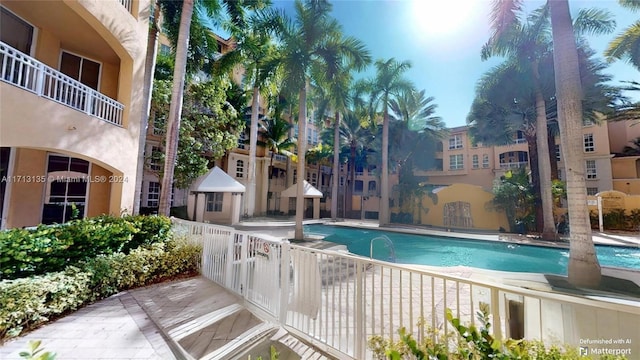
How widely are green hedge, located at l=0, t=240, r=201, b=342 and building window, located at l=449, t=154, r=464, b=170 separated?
Result: 31762mm

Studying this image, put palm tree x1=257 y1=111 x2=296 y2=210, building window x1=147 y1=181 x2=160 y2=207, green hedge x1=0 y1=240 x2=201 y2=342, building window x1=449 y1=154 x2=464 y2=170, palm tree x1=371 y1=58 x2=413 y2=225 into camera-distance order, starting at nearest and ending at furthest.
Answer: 1. green hedge x1=0 y1=240 x2=201 y2=342
2. building window x1=147 y1=181 x2=160 y2=207
3. palm tree x1=371 y1=58 x2=413 y2=225
4. palm tree x1=257 y1=111 x2=296 y2=210
5. building window x1=449 y1=154 x2=464 y2=170

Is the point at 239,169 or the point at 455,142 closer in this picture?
the point at 239,169

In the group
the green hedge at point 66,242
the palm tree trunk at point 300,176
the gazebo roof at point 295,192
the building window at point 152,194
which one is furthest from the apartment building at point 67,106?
the building window at point 152,194

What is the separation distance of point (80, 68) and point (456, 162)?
33.8m

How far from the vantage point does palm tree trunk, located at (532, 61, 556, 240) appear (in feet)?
44.0

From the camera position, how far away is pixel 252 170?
66.5ft

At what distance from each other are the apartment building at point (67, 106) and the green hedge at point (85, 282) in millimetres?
1735

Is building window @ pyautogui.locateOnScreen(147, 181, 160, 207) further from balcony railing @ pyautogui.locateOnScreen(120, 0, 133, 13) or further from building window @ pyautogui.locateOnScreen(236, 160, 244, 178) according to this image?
balcony railing @ pyautogui.locateOnScreen(120, 0, 133, 13)

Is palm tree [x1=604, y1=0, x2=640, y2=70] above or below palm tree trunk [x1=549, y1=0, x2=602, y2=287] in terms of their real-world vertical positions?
above

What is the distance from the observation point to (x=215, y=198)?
2067 centimetres

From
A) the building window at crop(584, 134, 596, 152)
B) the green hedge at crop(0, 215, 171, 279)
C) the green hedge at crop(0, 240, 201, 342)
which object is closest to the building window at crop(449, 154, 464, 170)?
the building window at crop(584, 134, 596, 152)

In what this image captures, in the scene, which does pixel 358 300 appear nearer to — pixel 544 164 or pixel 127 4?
pixel 127 4

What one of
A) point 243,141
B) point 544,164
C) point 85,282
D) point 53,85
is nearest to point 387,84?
point 544,164

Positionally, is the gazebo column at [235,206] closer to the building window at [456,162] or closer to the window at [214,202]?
the window at [214,202]
